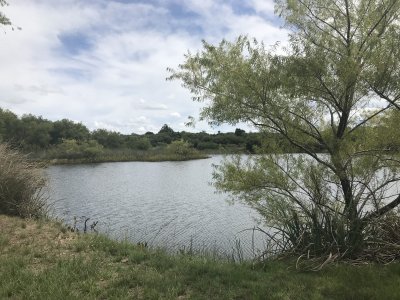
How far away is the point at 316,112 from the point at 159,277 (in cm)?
496

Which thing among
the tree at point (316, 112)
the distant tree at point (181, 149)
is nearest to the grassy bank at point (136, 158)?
the distant tree at point (181, 149)

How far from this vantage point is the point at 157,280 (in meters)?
5.73

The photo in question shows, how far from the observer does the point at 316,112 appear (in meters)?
8.70

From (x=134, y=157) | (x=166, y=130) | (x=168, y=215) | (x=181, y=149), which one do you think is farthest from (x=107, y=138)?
(x=168, y=215)

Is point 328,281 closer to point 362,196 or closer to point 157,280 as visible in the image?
point 157,280

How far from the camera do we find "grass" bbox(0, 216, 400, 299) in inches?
207

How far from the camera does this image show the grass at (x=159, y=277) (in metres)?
5.25

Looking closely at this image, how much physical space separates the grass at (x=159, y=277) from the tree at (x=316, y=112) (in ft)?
4.26

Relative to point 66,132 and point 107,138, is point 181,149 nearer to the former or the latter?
point 107,138

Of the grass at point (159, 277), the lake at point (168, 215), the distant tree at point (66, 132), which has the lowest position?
the lake at point (168, 215)

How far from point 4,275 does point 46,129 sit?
76.3 m

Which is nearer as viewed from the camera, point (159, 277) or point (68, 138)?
point (159, 277)

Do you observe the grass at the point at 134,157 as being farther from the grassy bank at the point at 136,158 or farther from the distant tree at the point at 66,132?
the distant tree at the point at 66,132

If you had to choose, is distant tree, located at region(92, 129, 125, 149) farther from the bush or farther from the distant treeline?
the bush
